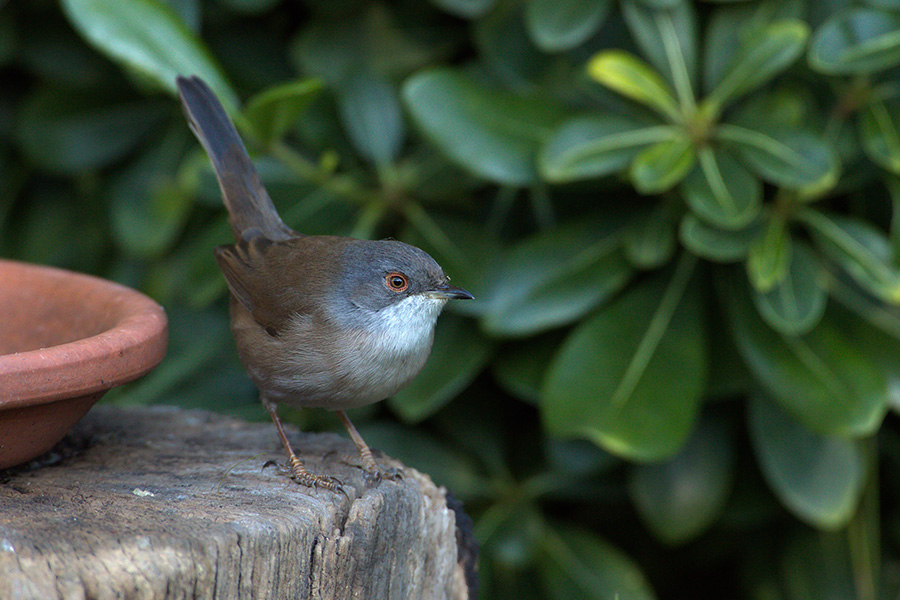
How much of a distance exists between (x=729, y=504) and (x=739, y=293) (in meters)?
1.11

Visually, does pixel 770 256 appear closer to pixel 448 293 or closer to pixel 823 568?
pixel 448 293

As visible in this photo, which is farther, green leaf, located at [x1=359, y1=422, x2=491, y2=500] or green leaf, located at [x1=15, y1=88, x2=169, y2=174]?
green leaf, located at [x1=15, y1=88, x2=169, y2=174]

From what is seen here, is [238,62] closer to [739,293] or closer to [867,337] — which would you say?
[739,293]

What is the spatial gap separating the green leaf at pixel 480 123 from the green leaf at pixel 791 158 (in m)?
0.84

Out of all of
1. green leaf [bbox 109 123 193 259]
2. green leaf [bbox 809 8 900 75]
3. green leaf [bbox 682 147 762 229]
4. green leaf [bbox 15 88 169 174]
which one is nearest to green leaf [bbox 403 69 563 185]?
green leaf [bbox 682 147 762 229]

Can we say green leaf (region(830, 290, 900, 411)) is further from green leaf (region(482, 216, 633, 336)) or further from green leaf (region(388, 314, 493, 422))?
green leaf (region(388, 314, 493, 422))

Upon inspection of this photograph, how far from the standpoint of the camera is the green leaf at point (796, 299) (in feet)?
12.1

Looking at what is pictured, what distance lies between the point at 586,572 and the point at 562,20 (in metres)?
2.51

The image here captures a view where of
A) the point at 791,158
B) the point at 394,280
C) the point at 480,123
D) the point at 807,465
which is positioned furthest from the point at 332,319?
the point at 807,465

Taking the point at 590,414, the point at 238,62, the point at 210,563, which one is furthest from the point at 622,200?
the point at 210,563

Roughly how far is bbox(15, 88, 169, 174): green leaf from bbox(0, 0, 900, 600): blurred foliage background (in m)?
0.02

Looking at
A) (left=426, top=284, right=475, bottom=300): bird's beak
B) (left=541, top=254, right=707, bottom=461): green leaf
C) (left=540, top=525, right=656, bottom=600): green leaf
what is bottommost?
(left=540, top=525, right=656, bottom=600): green leaf

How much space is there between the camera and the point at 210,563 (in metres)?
2.05

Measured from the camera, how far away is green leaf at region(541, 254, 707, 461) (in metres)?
3.63
